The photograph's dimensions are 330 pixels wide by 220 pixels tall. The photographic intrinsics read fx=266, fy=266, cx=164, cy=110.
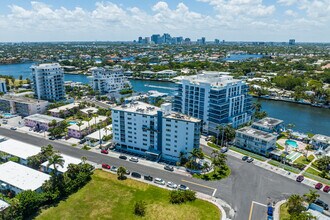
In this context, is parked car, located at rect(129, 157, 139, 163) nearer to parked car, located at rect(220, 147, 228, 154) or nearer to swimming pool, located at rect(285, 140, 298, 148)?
parked car, located at rect(220, 147, 228, 154)

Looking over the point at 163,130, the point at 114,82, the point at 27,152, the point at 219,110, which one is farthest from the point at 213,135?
the point at 114,82

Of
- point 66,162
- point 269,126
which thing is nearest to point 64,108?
point 66,162

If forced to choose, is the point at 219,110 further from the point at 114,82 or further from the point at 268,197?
the point at 114,82

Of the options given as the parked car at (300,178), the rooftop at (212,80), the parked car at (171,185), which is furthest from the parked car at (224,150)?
the parked car at (171,185)

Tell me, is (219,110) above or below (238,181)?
above

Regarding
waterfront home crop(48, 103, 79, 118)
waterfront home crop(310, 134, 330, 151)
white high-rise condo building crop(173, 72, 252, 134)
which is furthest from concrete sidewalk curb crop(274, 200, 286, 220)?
waterfront home crop(48, 103, 79, 118)

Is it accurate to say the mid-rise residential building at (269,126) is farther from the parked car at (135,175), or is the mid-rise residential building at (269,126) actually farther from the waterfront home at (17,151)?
the waterfront home at (17,151)

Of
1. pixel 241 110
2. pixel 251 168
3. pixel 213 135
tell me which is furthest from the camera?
pixel 241 110

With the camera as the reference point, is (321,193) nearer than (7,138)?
Yes
